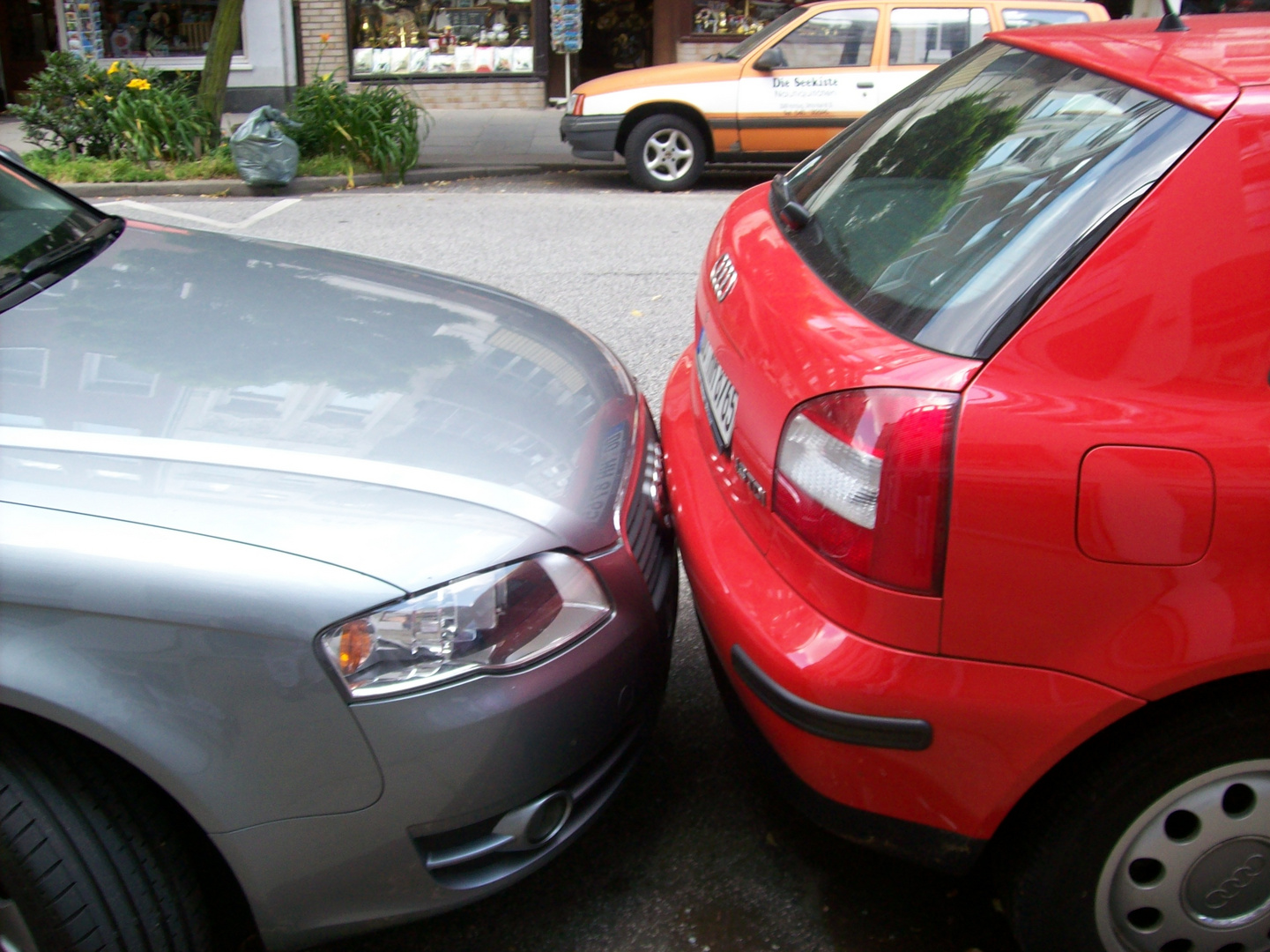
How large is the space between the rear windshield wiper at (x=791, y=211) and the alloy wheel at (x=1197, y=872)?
1381 millimetres

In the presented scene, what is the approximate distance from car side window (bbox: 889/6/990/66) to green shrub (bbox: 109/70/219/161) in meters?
6.34

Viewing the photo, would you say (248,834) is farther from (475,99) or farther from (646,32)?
(646,32)

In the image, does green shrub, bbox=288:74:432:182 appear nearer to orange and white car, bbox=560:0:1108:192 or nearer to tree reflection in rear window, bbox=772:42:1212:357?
orange and white car, bbox=560:0:1108:192

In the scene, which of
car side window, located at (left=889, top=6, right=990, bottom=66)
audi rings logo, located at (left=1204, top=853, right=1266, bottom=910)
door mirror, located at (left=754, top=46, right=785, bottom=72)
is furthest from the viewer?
door mirror, located at (left=754, top=46, right=785, bottom=72)

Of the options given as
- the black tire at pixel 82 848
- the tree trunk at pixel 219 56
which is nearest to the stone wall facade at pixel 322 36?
the tree trunk at pixel 219 56

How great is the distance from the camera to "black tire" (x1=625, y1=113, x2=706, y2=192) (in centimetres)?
969

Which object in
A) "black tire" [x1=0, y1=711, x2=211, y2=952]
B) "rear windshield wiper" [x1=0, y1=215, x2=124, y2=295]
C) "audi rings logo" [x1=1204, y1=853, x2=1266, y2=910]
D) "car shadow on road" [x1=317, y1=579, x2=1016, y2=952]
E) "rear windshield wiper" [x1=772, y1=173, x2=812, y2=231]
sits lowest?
"car shadow on road" [x1=317, y1=579, x2=1016, y2=952]

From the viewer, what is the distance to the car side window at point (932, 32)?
366 inches

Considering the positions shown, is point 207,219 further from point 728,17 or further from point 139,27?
point 728,17

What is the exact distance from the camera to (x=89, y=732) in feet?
5.39

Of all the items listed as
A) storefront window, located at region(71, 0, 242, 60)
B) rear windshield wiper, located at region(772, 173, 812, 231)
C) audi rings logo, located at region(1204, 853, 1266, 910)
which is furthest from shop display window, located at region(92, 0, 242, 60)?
audi rings logo, located at region(1204, 853, 1266, 910)

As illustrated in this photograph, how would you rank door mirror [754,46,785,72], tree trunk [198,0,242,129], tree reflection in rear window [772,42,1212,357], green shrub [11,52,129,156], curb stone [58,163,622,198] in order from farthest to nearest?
green shrub [11,52,129,156] < tree trunk [198,0,242,129] < curb stone [58,163,622,198] < door mirror [754,46,785,72] < tree reflection in rear window [772,42,1212,357]

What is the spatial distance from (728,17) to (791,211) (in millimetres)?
13528

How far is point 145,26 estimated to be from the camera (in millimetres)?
14508
